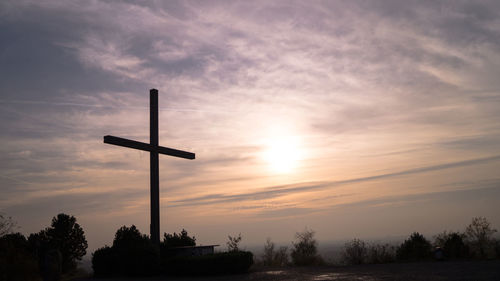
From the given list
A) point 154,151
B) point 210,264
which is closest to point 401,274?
point 210,264

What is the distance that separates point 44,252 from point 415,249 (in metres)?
15.6

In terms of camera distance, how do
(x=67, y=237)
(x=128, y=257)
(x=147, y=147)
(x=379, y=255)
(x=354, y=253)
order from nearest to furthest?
1. (x=128, y=257)
2. (x=147, y=147)
3. (x=379, y=255)
4. (x=354, y=253)
5. (x=67, y=237)

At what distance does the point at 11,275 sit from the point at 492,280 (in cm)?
1552

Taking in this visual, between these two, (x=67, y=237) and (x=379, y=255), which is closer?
(x=379, y=255)

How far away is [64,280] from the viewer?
16.8 m

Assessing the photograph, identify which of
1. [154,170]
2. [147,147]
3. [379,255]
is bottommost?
[379,255]

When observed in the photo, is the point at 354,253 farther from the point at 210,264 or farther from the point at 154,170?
the point at 154,170

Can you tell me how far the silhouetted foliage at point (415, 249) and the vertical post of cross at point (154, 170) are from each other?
11.1 m

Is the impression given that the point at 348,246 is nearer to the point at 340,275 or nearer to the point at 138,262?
the point at 340,275

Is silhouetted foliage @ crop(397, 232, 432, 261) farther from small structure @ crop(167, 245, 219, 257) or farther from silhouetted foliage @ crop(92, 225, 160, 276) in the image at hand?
silhouetted foliage @ crop(92, 225, 160, 276)

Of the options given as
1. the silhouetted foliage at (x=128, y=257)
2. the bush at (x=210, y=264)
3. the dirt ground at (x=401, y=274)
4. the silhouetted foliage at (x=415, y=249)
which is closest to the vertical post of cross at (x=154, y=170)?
the silhouetted foliage at (x=128, y=257)

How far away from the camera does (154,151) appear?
61.1ft

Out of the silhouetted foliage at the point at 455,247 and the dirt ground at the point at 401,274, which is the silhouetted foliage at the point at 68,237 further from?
the silhouetted foliage at the point at 455,247

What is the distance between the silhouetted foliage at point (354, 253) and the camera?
19891mm
